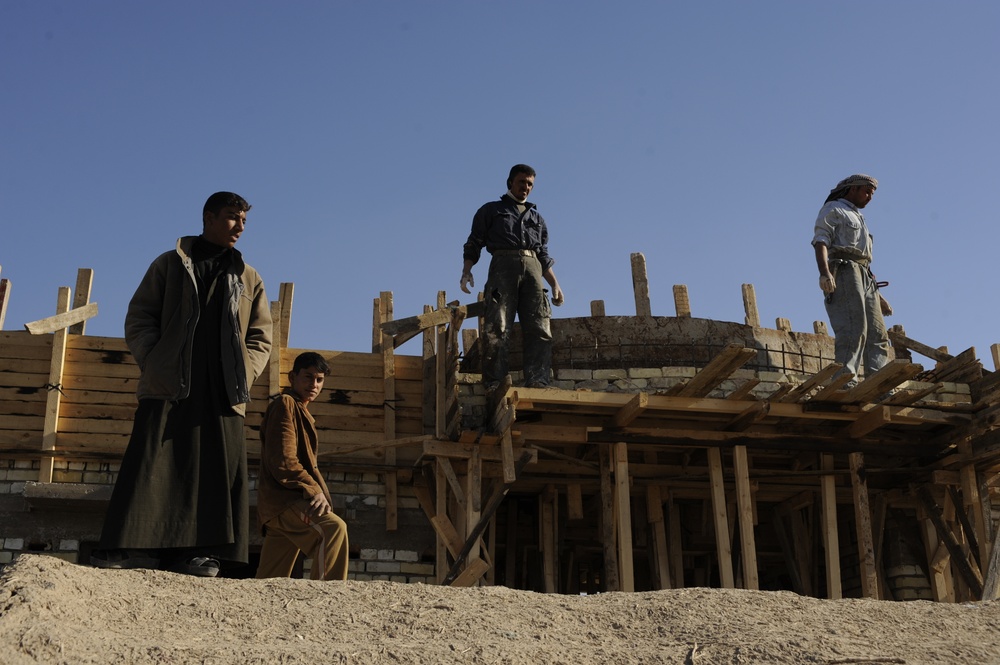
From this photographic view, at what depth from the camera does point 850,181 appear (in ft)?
36.2

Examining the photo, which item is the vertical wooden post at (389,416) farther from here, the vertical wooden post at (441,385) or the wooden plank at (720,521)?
the wooden plank at (720,521)

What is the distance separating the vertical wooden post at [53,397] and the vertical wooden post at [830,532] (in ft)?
25.9

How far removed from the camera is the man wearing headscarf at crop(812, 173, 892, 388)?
10.5 metres

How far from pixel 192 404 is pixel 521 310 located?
18.0 feet

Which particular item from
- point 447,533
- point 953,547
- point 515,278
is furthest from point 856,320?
point 447,533

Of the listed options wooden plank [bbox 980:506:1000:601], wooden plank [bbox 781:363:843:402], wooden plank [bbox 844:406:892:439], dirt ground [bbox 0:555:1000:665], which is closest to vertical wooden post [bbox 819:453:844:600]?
wooden plank [bbox 844:406:892:439]

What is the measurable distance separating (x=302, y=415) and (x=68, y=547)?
652 cm

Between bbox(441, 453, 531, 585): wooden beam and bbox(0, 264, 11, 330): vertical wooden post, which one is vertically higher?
bbox(0, 264, 11, 330): vertical wooden post

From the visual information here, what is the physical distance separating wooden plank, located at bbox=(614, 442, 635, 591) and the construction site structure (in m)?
0.02

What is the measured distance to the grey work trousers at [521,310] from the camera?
10688 mm

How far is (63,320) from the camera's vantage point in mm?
12234

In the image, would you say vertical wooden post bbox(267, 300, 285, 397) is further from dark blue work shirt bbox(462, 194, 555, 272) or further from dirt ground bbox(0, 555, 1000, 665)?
dirt ground bbox(0, 555, 1000, 665)

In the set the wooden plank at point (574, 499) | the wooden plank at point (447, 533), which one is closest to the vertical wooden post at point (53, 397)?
the wooden plank at point (447, 533)

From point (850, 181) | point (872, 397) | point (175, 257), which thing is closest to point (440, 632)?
point (175, 257)
